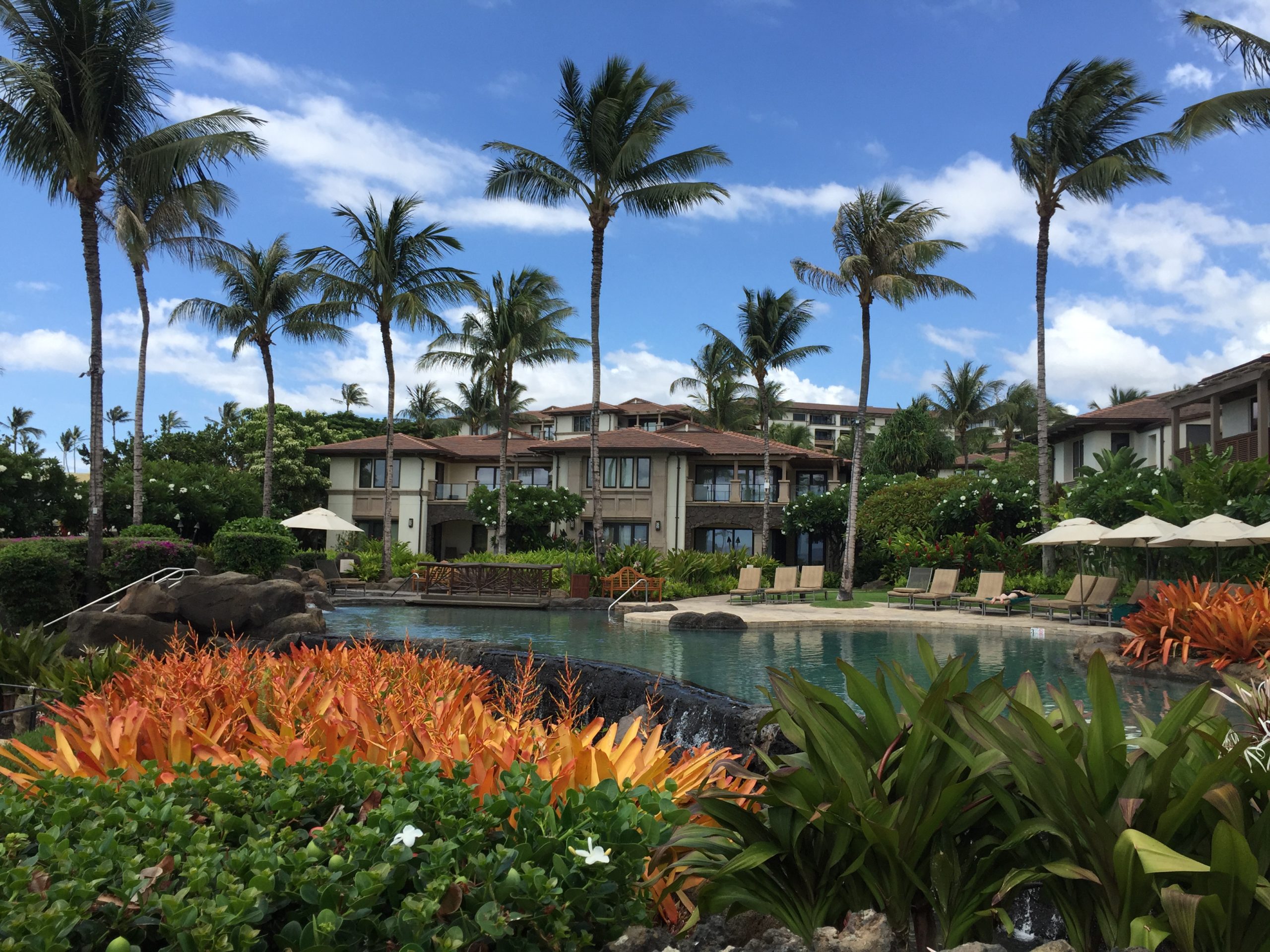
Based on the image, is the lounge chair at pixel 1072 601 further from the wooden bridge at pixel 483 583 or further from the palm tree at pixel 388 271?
the palm tree at pixel 388 271

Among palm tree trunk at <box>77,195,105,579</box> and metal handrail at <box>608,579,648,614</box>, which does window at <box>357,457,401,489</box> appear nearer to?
metal handrail at <box>608,579,648,614</box>

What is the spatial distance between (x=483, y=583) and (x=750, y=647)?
11743 mm

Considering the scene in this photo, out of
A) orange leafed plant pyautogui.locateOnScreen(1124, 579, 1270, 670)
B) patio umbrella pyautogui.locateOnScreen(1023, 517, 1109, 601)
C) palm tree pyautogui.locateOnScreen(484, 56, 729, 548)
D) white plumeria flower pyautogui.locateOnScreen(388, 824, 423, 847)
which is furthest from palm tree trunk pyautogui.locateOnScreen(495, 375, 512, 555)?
white plumeria flower pyautogui.locateOnScreen(388, 824, 423, 847)

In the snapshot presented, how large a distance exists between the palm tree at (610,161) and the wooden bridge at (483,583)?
7.39ft

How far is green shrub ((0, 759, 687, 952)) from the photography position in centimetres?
203

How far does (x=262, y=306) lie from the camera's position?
3206 cm

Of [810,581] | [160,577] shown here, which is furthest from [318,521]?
[810,581]

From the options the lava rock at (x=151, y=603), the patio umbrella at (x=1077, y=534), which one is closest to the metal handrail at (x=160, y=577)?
the lava rock at (x=151, y=603)

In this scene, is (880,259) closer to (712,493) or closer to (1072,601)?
(1072,601)

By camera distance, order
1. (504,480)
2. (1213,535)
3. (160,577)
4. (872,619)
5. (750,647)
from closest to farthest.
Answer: (1213,535) < (750,647) < (160,577) < (872,619) < (504,480)

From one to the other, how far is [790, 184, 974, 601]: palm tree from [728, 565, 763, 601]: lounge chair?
2357 mm

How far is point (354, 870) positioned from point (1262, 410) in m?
25.7

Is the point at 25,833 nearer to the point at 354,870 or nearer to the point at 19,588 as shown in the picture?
the point at 354,870

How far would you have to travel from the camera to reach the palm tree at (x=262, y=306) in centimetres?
3180
